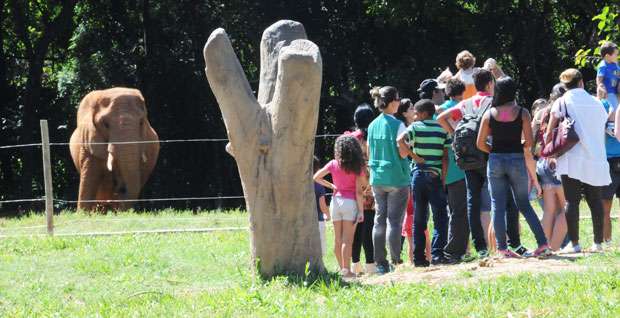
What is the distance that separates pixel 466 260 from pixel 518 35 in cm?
1625

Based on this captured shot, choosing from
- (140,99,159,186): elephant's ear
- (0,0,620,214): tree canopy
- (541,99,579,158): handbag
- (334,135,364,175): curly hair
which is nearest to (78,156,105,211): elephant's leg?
(140,99,159,186): elephant's ear

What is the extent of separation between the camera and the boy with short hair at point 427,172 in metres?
9.95

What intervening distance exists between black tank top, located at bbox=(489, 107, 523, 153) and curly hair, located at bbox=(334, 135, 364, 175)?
1503mm

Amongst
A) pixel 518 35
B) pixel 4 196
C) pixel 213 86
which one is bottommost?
pixel 4 196

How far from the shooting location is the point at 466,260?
32.6 feet

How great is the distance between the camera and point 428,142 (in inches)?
394

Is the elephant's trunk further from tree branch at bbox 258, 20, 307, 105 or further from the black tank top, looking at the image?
the black tank top

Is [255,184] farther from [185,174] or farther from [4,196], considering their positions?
[4,196]

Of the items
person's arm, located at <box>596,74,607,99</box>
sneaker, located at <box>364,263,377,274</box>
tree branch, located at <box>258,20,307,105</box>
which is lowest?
sneaker, located at <box>364,263,377,274</box>

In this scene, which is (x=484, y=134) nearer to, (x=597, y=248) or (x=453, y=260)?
(x=453, y=260)

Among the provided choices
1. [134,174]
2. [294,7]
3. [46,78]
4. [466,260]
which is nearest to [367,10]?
[294,7]

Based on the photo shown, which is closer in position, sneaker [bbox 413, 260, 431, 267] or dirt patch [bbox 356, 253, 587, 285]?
dirt patch [bbox 356, 253, 587, 285]

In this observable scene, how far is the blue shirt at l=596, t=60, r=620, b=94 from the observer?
38.3 feet

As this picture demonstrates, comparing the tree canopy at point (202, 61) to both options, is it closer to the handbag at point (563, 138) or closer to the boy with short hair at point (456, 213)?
the boy with short hair at point (456, 213)
